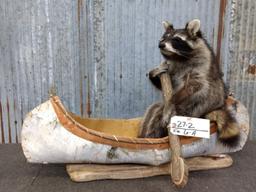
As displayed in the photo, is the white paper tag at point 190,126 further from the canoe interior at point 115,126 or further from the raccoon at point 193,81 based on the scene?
the canoe interior at point 115,126

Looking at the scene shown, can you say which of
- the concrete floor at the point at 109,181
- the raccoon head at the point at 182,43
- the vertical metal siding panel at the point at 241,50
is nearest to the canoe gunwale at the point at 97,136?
the concrete floor at the point at 109,181

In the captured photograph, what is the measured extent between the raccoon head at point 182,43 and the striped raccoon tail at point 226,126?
0.73ft

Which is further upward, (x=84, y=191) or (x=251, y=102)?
(x=251, y=102)

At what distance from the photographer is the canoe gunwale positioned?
0.86 meters

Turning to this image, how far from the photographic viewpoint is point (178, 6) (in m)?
1.39

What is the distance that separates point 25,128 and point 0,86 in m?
0.69

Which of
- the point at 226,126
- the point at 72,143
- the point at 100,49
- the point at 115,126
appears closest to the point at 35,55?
the point at 100,49

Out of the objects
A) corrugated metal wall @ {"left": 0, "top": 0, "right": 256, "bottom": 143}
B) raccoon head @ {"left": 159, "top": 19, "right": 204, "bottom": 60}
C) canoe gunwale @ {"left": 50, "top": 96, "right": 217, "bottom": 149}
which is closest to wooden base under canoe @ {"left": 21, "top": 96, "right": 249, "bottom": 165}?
canoe gunwale @ {"left": 50, "top": 96, "right": 217, "bottom": 149}

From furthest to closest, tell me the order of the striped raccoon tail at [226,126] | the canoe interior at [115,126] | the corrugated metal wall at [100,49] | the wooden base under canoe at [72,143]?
the corrugated metal wall at [100,49]
the canoe interior at [115,126]
the striped raccoon tail at [226,126]
the wooden base under canoe at [72,143]

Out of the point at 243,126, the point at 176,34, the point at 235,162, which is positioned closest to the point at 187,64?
the point at 176,34

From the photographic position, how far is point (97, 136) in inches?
34.3

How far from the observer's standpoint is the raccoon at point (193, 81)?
0.93m

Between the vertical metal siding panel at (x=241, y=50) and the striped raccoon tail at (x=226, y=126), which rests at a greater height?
the vertical metal siding panel at (x=241, y=50)

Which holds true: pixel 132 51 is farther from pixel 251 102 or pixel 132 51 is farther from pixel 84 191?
pixel 84 191
